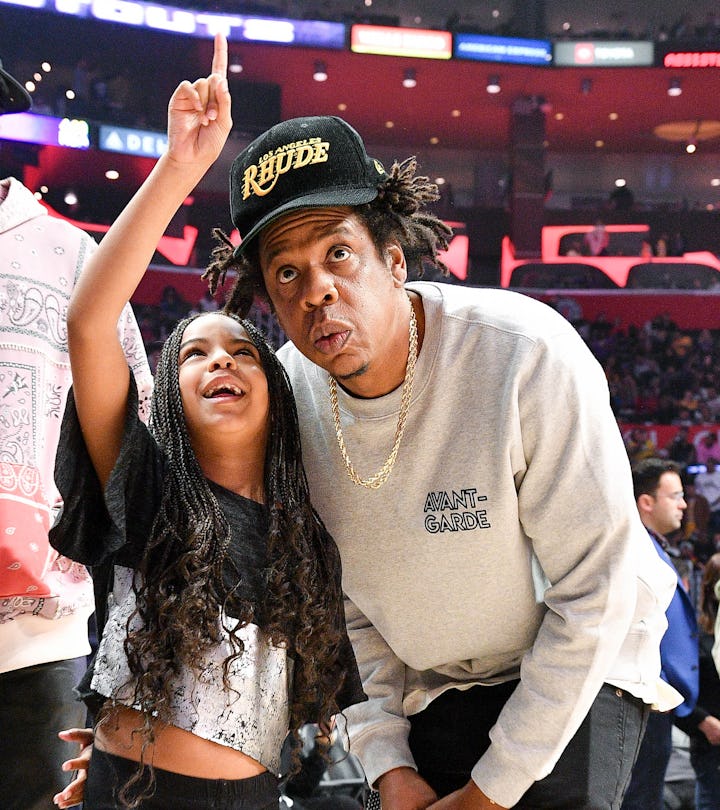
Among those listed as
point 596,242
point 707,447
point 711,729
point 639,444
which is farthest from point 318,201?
point 596,242

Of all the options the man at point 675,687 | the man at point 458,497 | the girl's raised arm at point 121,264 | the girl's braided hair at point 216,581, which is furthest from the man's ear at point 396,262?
the man at point 675,687

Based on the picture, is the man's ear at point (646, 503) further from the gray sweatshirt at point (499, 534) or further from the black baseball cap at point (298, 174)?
the black baseball cap at point (298, 174)

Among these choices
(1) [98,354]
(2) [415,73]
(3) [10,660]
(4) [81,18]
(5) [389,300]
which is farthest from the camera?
(2) [415,73]

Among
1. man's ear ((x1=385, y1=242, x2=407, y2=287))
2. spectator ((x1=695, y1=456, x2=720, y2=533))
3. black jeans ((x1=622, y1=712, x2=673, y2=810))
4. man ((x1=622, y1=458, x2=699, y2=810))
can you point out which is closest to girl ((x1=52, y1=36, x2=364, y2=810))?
man's ear ((x1=385, y1=242, x2=407, y2=287))

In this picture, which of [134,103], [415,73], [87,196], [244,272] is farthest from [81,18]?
[244,272]

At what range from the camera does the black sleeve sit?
1.57m

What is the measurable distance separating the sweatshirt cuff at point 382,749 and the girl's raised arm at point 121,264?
792 mm

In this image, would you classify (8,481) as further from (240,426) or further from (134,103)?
(134,103)

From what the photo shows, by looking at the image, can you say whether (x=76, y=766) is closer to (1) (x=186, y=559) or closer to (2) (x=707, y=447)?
(1) (x=186, y=559)

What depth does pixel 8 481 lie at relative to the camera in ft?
5.72

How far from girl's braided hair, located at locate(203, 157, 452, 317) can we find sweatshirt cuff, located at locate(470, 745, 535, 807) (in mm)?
966

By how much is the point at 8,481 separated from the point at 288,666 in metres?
0.60

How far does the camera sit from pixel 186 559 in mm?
1620

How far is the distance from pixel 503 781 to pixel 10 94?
165 centimetres
